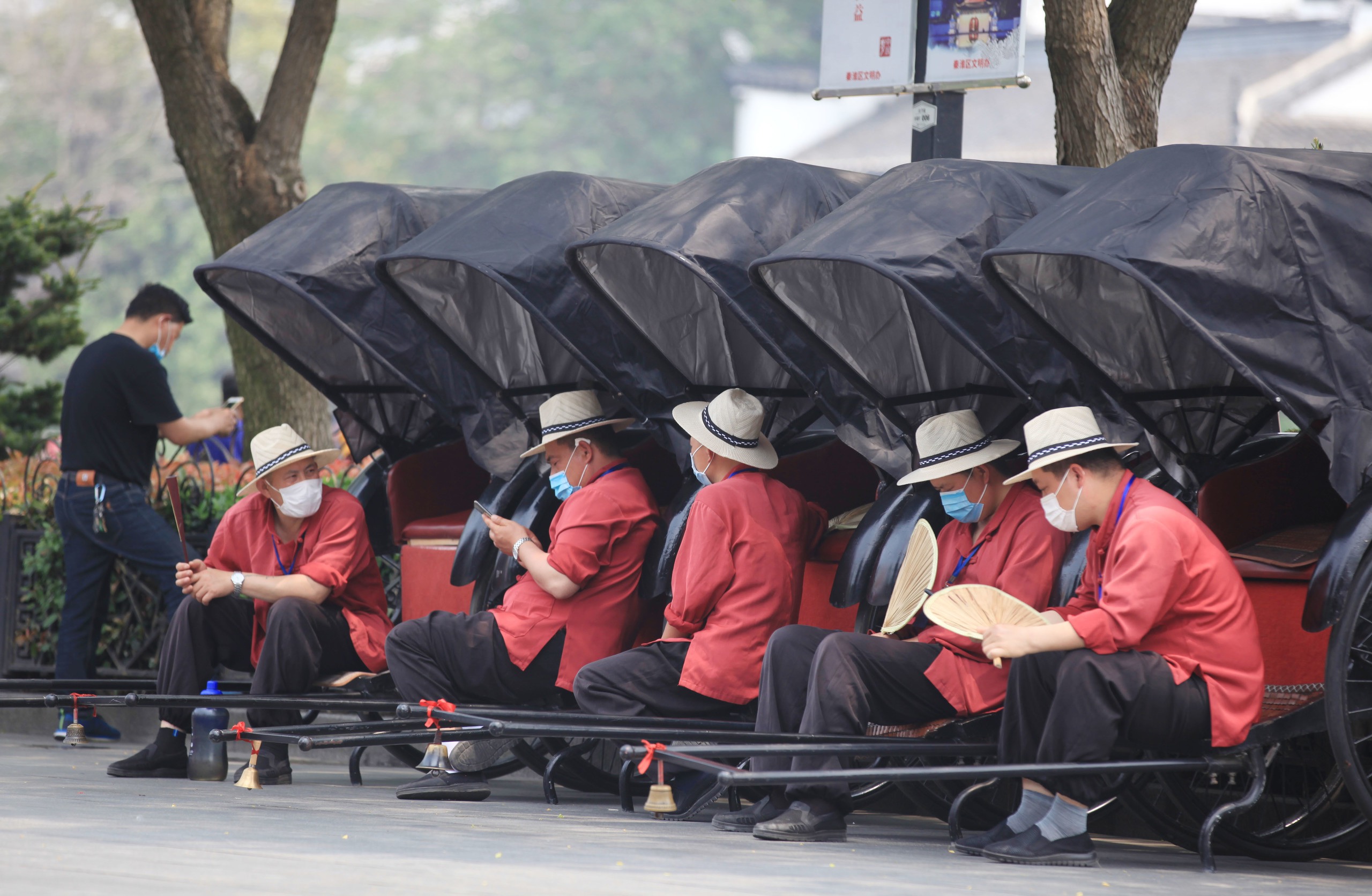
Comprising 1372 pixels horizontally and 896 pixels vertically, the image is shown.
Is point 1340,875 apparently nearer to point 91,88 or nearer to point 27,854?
point 27,854

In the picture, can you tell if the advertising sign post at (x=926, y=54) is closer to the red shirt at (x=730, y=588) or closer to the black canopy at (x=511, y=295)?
the black canopy at (x=511, y=295)

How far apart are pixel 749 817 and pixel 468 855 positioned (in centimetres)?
118

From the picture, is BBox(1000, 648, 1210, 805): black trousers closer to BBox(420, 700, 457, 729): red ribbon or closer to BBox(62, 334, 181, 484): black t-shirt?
BBox(420, 700, 457, 729): red ribbon

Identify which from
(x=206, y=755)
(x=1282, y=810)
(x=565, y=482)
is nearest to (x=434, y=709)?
(x=565, y=482)

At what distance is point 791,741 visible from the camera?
5.33 m

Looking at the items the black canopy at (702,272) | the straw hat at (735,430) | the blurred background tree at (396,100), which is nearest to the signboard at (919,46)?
the black canopy at (702,272)

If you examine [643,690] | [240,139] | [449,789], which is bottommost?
[449,789]

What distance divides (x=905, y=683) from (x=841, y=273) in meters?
1.55

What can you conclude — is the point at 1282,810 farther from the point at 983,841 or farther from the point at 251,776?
the point at 251,776

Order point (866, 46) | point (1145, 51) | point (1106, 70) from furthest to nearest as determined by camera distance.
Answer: point (1145, 51) → point (1106, 70) → point (866, 46)

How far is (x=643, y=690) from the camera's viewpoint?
6.20 metres

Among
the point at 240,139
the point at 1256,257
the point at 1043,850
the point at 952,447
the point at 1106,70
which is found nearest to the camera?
the point at 1043,850

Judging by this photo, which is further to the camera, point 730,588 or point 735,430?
point 735,430

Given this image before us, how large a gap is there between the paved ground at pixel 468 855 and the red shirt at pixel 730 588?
0.54 meters
